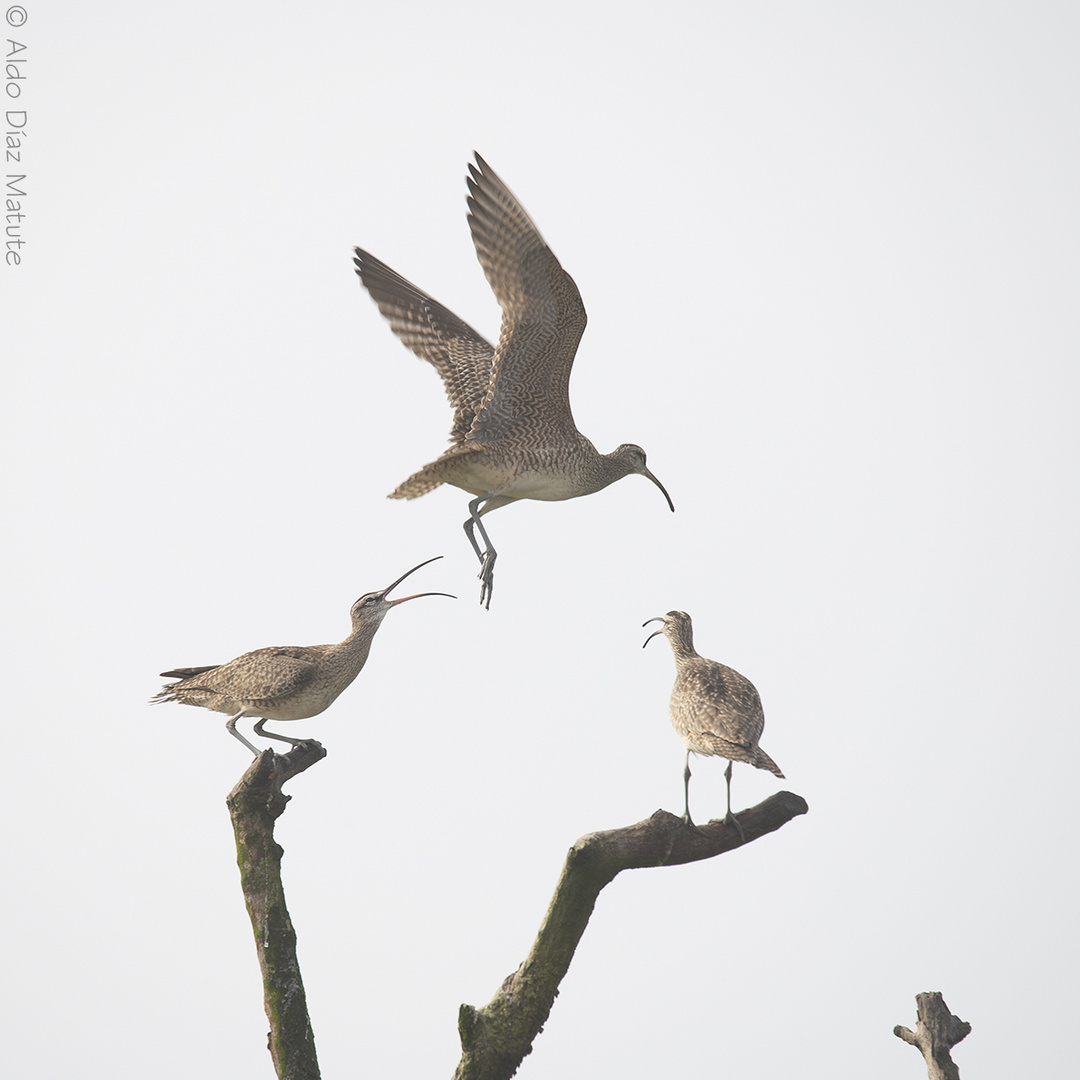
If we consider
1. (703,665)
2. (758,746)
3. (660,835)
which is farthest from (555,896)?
(703,665)

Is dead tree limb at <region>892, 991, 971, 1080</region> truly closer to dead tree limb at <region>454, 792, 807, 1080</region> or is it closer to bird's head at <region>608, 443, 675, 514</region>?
dead tree limb at <region>454, 792, 807, 1080</region>

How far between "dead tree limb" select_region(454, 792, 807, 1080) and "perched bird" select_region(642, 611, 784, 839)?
0.16m

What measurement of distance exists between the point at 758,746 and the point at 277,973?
12.3 ft

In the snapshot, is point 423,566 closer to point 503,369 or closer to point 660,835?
point 503,369

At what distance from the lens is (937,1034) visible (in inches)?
308

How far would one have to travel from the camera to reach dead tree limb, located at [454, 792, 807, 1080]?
721 cm

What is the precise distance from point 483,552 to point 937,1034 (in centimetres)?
493

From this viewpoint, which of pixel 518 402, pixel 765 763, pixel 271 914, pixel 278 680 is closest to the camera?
pixel 765 763

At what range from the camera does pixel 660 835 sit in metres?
7.26

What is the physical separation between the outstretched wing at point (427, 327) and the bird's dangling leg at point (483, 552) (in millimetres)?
1962

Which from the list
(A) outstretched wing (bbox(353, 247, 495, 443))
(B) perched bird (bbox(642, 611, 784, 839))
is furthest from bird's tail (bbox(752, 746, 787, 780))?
(A) outstretched wing (bbox(353, 247, 495, 443))

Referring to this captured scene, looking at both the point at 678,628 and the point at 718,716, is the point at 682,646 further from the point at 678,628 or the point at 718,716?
the point at 718,716

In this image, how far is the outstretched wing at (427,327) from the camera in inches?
460

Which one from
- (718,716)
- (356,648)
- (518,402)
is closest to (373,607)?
(356,648)
